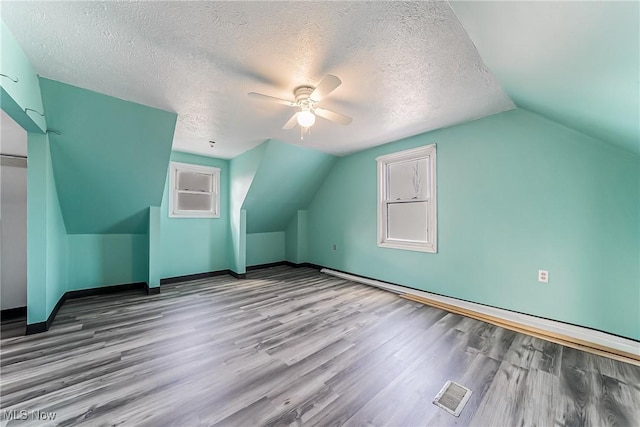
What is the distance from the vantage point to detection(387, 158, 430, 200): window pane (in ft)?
11.9

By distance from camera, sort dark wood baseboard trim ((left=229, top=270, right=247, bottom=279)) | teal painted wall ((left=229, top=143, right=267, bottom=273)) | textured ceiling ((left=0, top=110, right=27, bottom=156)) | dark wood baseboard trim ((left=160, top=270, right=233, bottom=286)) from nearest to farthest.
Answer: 1. textured ceiling ((left=0, top=110, right=27, bottom=156))
2. dark wood baseboard trim ((left=160, top=270, right=233, bottom=286))
3. teal painted wall ((left=229, top=143, right=267, bottom=273))
4. dark wood baseboard trim ((left=229, top=270, right=247, bottom=279))

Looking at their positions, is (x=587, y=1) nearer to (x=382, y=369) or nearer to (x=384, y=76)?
(x=384, y=76)

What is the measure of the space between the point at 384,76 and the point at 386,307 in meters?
2.68

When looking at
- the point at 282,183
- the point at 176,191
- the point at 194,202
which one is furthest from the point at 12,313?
the point at 282,183

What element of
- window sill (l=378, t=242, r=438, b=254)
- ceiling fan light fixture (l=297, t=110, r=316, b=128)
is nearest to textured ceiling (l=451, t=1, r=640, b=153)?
ceiling fan light fixture (l=297, t=110, r=316, b=128)

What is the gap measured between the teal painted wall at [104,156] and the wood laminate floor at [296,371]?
4.37ft

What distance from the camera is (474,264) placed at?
302 cm

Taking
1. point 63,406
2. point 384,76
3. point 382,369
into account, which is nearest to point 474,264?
point 382,369

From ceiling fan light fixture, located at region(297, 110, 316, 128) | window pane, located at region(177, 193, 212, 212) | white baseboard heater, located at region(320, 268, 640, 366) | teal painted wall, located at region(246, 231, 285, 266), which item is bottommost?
white baseboard heater, located at region(320, 268, 640, 366)

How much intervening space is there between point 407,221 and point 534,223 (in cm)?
157

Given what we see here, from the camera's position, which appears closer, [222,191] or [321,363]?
[321,363]

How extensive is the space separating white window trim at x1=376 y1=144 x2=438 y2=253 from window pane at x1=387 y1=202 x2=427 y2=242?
76mm

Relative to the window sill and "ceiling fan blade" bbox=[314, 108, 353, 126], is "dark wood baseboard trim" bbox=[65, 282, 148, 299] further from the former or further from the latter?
the window sill

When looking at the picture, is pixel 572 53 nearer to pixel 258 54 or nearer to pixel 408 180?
pixel 258 54
